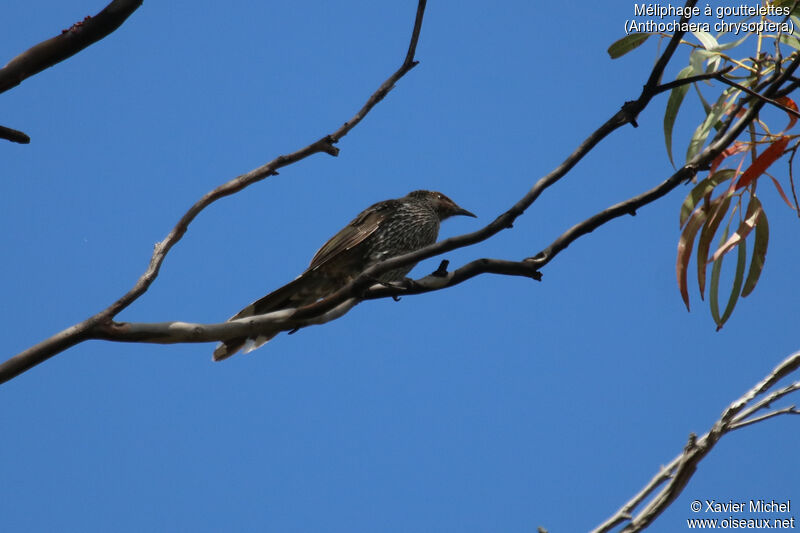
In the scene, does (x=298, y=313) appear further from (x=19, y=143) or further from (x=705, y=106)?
(x=705, y=106)

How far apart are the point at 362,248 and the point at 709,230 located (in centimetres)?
247

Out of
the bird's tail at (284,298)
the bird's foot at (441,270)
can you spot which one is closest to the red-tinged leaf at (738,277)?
the bird's foot at (441,270)

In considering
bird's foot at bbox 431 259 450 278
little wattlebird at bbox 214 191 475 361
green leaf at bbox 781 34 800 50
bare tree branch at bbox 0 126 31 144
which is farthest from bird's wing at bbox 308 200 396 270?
green leaf at bbox 781 34 800 50

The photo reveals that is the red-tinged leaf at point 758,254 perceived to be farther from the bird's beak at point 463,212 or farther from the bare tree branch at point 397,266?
the bird's beak at point 463,212

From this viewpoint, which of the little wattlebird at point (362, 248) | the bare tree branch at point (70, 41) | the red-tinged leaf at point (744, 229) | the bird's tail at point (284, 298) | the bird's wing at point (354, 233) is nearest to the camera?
the bare tree branch at point (70, 41)

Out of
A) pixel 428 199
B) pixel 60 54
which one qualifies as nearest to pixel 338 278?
pixel 428 199

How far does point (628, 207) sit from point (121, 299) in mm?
1881

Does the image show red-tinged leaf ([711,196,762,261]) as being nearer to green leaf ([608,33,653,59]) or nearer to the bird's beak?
green leaf ([608,33,653,59])

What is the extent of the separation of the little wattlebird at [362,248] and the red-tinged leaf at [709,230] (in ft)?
5.35

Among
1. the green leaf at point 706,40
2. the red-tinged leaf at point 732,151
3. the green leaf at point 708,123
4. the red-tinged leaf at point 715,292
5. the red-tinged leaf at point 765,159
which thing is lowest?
the red-tinged leaf at point 715,292

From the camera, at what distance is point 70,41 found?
2.96 meters

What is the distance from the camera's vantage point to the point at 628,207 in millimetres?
3172

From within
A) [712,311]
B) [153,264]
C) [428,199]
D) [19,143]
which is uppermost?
[428,199]

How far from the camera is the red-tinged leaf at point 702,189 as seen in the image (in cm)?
392
